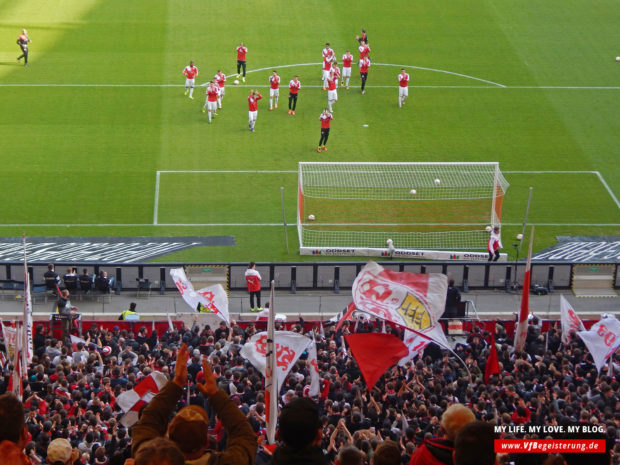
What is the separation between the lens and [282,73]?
35.9 m

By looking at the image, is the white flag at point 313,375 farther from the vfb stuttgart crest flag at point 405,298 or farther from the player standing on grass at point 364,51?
the player standing on grass at point 364,51

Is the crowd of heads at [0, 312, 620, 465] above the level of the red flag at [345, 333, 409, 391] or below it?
below

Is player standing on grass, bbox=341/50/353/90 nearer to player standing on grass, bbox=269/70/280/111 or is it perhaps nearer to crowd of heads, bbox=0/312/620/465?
player standing on grass, bbox=269/70/280/111

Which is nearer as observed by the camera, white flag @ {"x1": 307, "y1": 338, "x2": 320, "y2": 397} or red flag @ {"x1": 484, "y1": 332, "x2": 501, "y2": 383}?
white flag @ {"x1": 307, "y1": 338, "x2": 320, "y2": 397}

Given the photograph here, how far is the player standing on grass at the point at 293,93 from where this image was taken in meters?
32.2

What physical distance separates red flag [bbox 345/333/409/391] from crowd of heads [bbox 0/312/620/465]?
2.06 ft

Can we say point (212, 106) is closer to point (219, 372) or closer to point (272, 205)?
point (272, 205)

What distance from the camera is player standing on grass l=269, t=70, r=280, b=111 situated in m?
32.4

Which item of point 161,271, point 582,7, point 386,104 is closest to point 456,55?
point 386,104

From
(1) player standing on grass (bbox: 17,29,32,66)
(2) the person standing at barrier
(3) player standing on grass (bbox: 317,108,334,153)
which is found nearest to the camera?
(2) the person standing at barrier

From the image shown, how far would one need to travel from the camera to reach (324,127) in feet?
98.2

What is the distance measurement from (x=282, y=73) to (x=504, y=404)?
77.1 feet

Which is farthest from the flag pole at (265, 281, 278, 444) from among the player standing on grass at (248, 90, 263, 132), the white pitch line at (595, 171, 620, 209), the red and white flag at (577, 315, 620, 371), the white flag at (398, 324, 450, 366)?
the player standing on grass at (248, 90, 263, 132)

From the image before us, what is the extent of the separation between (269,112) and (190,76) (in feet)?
9.74
